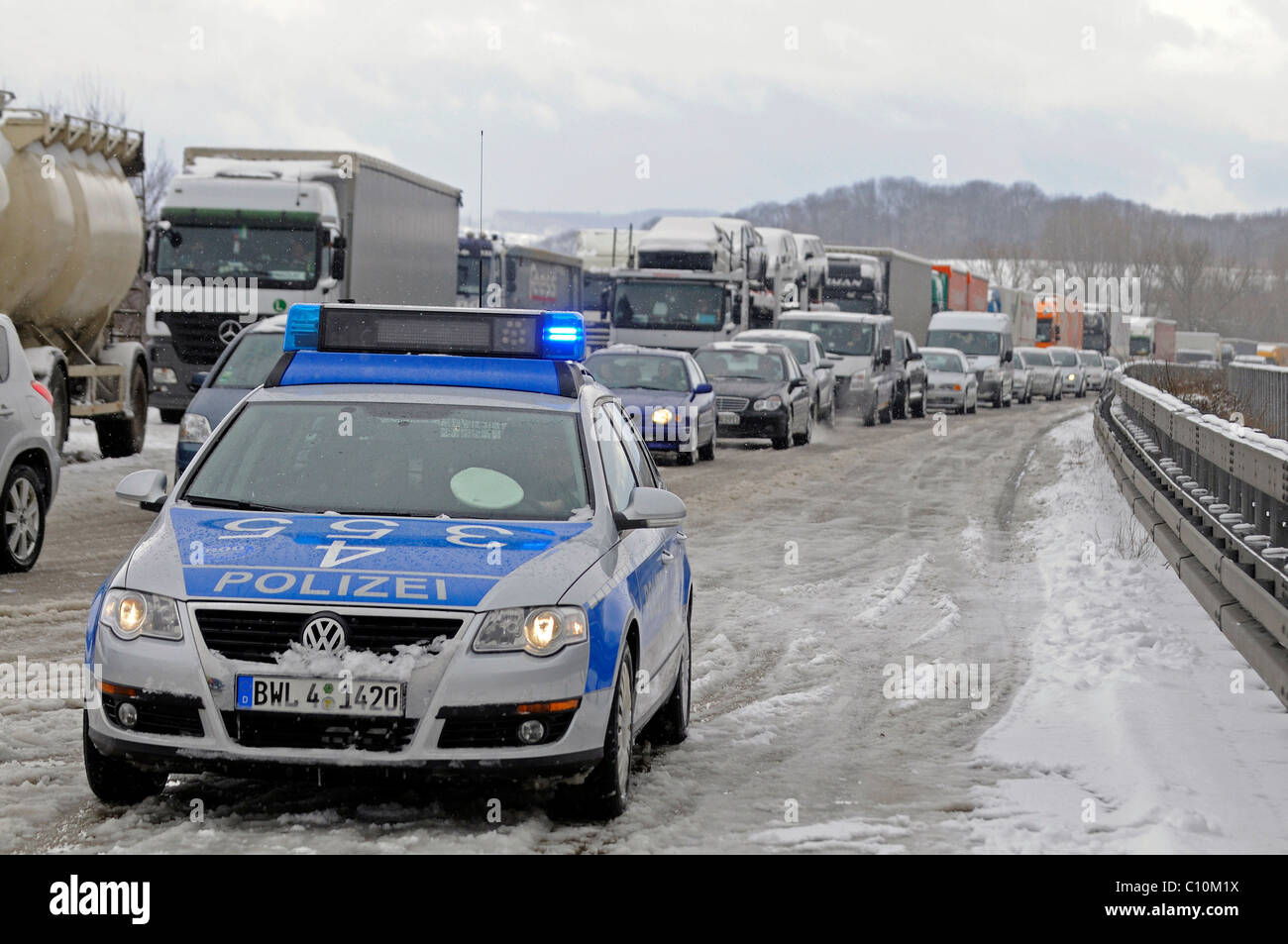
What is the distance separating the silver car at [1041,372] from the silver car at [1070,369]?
0.66 metres

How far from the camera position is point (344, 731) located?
5.65m

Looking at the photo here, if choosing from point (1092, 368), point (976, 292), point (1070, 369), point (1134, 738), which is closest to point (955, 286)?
point (1070, 369)

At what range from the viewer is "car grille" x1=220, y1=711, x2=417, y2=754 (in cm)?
562

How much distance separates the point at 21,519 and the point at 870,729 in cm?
673

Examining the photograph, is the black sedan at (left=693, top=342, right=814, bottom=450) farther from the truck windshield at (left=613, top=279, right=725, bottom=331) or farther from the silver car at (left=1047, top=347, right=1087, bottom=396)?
the silver car at (left=1047, top=347, right=1087, bottom=396)

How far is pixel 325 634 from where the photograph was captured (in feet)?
18.4

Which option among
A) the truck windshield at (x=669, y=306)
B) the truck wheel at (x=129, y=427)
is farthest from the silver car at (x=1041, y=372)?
the truck wheel at (x=129, y=427)

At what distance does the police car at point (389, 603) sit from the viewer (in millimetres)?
5621

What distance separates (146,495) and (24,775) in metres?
1.07

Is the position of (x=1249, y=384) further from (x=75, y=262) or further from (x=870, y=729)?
(x=870, y=729)

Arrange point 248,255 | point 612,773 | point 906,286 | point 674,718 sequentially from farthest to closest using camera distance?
point 906,286, point 248,255, point 674,718, point 612,773

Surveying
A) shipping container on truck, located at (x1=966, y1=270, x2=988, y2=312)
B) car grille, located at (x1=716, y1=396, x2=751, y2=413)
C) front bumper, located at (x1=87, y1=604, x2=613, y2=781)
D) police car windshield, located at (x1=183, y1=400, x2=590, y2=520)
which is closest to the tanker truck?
car grille, located at (x1=716, y1=396, x2=751, y2=413)

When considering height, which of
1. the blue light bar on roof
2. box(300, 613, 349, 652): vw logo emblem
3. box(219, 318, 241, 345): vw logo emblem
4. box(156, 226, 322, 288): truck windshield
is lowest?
box(300, 613, 349, 652): vw logo emblem

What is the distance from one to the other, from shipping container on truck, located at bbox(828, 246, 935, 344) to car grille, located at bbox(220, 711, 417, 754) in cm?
4523
